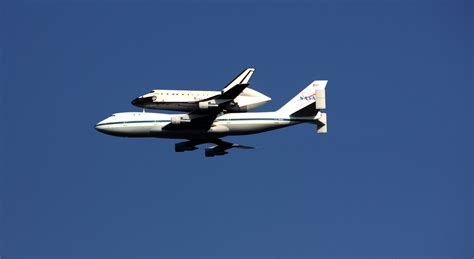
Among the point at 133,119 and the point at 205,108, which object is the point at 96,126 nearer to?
the point at 133,119

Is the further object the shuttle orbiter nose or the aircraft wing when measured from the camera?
the aircraft wing

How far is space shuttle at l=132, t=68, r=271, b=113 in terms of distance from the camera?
261ft

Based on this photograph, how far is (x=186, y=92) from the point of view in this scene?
8131 centimetres

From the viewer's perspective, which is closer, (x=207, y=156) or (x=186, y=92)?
(x=186, y=92)

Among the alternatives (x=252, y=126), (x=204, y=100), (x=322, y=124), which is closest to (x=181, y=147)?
(x=252, y=126)

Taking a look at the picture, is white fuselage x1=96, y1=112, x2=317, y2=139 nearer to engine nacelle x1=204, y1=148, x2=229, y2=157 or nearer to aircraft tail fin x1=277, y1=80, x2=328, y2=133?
aircraft tail fin x1=277, y1=80, x2=328, y2=133

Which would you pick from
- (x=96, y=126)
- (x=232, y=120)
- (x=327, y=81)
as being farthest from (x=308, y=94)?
(x=96, y=126)

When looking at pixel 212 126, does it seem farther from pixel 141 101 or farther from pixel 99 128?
pixel 99 128

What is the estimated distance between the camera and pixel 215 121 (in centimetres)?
8206

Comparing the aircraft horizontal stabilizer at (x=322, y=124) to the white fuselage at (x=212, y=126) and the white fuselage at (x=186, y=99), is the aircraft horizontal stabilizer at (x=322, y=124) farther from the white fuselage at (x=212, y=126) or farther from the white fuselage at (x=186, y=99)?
the white fuselage at (x=186, y=99)

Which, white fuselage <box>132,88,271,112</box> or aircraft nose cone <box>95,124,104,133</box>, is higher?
white fuselage <box>132,88,271,112</box>

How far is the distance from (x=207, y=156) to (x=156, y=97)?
30.7ft

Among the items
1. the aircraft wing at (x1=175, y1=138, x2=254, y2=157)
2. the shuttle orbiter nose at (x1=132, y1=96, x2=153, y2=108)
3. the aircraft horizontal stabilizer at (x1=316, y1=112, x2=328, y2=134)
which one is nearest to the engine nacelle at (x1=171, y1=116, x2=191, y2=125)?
the shuttle orbiter nose at (x1=132, y1=96, x2=153, y2=108)

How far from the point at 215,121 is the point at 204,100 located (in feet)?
9.60
